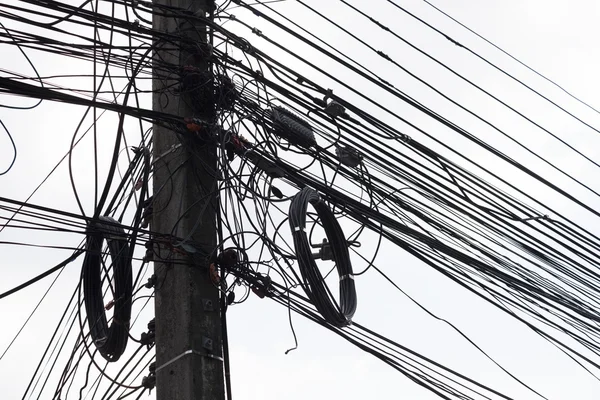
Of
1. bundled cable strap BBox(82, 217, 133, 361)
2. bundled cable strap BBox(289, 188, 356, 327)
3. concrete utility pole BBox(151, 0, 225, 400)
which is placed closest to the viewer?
concrete utility pole BBox(151, 0, 225, 400)

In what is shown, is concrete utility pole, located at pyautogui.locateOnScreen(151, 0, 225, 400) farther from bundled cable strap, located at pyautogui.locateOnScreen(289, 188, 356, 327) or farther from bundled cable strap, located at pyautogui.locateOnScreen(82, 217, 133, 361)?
bundled cable strap, located at pyautogui.locateOnScreen(289, 188, 356, 327)

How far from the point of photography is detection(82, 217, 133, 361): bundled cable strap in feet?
18.1

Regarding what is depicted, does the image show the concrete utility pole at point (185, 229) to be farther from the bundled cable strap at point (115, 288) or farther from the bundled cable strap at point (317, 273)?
the bundled cable strap at point (317, 273)

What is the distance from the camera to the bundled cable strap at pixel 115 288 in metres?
5.52

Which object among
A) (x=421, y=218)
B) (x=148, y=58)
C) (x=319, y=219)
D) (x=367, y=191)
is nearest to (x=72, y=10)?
(x=148, y=58)

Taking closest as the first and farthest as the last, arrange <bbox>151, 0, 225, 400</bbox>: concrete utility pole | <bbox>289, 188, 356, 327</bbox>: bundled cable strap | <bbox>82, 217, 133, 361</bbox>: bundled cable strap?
<bbox>151, 0, 225, 400</bbox>: concrete utility pole
<bbox>82, 217, 133, 361</bbox>: bundled cable strap
<bbox>289, 188, 356, 327</bbox>: bundled cable strap

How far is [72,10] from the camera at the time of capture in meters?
5.46

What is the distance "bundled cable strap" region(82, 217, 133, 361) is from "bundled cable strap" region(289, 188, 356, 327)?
Result: 1.07 meters

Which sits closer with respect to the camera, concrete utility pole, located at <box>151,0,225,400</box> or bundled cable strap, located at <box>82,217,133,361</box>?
concrete utility pole, located at <box>151,0,225,400</box>

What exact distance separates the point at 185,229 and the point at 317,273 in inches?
35.9

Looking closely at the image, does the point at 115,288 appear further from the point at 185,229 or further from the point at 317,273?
the point at 317,273

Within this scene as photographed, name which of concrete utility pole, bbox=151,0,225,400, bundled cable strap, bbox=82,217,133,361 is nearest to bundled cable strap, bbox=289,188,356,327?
concrete utility pole, bbox=151,0,225,400

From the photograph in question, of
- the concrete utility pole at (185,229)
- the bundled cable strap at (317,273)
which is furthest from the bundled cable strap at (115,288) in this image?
the bundled cable strap at (317,273)

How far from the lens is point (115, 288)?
18.6ft
